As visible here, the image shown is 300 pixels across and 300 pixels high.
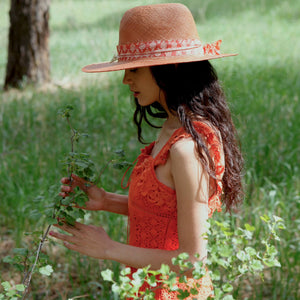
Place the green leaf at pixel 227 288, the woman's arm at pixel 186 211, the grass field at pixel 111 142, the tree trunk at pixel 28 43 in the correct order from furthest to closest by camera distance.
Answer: the tree trunk at pixel 28 43 → the grass field at pixel 111 142 → the woman's arm at pixel 186 211 → the green leaf at pixel 227 288

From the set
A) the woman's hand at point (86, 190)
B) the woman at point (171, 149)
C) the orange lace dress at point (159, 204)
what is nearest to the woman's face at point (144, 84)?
the woman at point (171, 149)

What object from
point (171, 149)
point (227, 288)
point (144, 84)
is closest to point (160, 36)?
point (144, 84)

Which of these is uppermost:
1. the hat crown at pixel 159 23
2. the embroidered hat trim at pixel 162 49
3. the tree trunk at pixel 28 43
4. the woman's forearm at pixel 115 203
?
the tree trunk at pixel 28 43

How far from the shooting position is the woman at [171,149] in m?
1.38

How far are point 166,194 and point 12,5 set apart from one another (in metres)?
4.85

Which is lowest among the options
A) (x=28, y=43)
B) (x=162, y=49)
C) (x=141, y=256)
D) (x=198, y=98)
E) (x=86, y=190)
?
(x=141, y=256)

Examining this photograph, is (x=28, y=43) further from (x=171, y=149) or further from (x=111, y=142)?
(x=171, y=149)

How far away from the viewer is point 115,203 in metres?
1.75

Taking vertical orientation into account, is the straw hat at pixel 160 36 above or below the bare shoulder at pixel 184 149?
above

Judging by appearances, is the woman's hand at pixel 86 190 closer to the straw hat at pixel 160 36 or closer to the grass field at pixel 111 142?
the grass field at pixel 111 142

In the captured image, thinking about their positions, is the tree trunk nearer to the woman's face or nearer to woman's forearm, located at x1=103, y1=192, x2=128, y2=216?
woman's forearm, located at x1=103, y1=192, x2=128, y2=216

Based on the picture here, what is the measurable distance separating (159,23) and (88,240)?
0.72 meters

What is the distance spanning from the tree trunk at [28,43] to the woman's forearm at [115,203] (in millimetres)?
4232

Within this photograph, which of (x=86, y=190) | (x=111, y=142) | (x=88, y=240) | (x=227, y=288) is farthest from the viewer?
(x=111, y=142)
